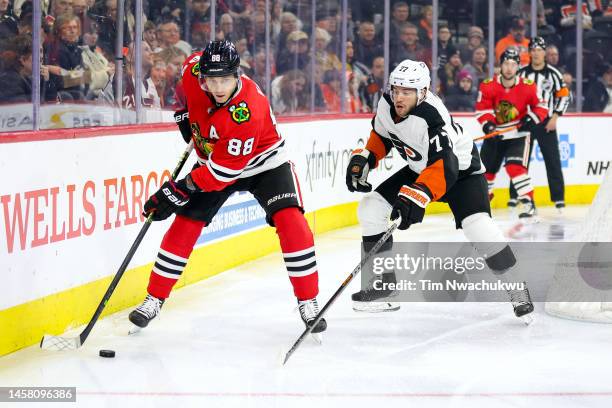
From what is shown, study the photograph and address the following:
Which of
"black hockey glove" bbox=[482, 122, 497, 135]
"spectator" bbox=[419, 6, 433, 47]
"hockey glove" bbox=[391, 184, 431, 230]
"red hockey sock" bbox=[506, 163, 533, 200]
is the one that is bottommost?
"red hockey sock" bbox=[506, 163, 533, 200]

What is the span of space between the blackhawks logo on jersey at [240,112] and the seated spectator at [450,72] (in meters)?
6.12

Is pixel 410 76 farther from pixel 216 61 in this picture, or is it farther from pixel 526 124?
pixel 526 124

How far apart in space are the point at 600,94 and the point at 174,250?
6.83 m

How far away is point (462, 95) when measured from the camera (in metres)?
10.0

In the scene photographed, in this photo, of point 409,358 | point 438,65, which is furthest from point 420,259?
point 438,65

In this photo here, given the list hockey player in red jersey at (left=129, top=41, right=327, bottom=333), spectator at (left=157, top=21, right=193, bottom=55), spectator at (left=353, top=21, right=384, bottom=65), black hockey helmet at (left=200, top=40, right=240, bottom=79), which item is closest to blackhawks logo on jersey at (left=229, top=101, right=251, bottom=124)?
hockey player in red jersey at (left=129, top=41, right=327, bottom=333)

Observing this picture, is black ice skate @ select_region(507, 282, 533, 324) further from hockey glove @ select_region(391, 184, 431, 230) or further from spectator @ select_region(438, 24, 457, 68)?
spectator @ select_region(438, 24, 457, 68)

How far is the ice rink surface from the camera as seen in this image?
11.4ft

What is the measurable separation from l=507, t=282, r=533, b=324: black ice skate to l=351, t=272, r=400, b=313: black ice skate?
1.86ft

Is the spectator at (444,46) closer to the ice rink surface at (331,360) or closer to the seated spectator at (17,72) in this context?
the ice rink surface at (331,360)

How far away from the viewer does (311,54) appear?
8531mm

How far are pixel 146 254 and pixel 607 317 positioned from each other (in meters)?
2.08

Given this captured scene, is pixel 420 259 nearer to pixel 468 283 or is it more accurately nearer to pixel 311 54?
pixel 468 283

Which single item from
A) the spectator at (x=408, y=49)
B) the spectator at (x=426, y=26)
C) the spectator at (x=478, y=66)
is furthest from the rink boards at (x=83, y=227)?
the spectator at (x=478, y=66)
